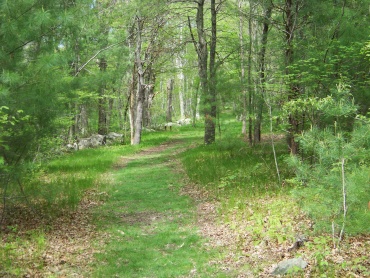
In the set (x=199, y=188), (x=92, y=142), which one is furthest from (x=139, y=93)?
(x=199, y=188)

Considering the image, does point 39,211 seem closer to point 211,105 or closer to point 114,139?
point 211,105

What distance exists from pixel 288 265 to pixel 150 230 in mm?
3226

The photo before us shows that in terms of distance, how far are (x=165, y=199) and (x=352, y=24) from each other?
6442 millimetres

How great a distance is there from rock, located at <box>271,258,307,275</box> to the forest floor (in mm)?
90

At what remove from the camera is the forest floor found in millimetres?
5246

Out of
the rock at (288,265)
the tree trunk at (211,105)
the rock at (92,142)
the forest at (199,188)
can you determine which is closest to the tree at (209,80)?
the tree trunk at (211,105)

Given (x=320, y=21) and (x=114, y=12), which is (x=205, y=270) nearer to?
(x=320, y=21)

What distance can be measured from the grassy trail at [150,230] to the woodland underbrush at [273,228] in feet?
1.89

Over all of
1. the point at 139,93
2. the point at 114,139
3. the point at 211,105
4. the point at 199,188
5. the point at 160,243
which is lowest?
the point at 160,243

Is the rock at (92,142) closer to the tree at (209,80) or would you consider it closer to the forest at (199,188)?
the tree at (209,80)

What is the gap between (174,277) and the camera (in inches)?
207

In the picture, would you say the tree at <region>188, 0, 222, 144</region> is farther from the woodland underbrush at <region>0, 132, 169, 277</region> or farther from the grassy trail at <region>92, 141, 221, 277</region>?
the woodland underbrush at <region>0, 132, 169, 277</region>

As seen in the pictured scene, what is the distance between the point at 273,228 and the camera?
6.19 metres

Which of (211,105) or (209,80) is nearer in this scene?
(211,105)
